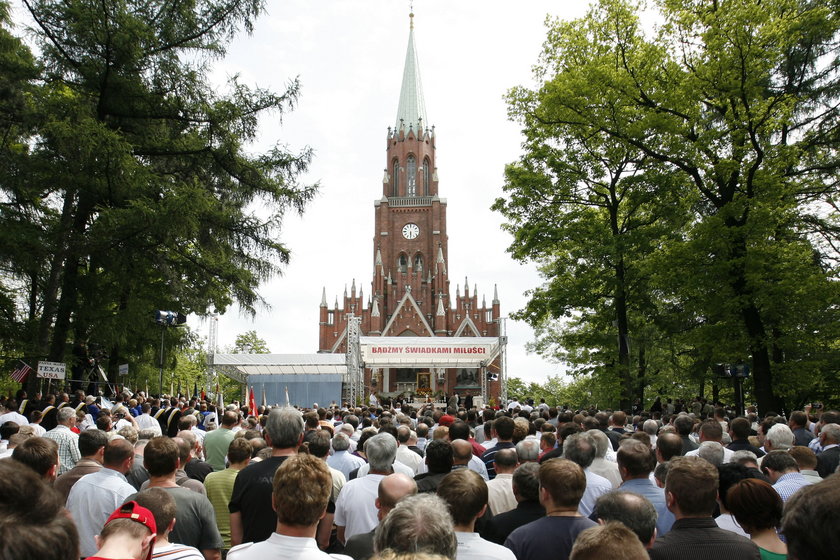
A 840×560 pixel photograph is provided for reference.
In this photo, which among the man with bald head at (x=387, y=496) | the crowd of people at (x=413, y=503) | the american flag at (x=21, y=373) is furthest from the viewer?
the american flag at (x=21, y=373)

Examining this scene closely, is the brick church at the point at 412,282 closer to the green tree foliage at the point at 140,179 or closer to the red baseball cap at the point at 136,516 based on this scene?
the green tree foliage at the point at 140,179

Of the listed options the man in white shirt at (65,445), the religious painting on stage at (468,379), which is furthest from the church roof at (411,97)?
the man in white shirt at (65,445)

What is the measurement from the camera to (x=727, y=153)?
55.5 feet

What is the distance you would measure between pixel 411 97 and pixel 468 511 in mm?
69358

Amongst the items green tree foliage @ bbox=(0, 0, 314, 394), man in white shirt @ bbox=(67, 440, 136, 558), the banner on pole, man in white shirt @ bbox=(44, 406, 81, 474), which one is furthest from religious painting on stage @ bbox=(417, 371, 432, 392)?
man in white shirt @ bbox=(67, 440, 136, 558)

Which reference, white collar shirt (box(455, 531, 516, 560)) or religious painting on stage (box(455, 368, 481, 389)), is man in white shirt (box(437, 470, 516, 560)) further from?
religious painting on stage (box(455, 368, 481, 389))

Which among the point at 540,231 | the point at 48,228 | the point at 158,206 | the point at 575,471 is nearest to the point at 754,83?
the point at 540,231

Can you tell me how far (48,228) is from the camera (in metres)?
16.5

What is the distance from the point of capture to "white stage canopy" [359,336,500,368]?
107ft

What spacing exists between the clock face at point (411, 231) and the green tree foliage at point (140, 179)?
150ft

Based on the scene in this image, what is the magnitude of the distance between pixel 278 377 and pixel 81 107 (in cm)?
2431

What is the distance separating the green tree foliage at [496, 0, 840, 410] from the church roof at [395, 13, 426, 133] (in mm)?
47810

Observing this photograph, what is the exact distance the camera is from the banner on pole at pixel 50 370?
559 inches

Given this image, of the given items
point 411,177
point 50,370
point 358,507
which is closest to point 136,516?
point 358,507
